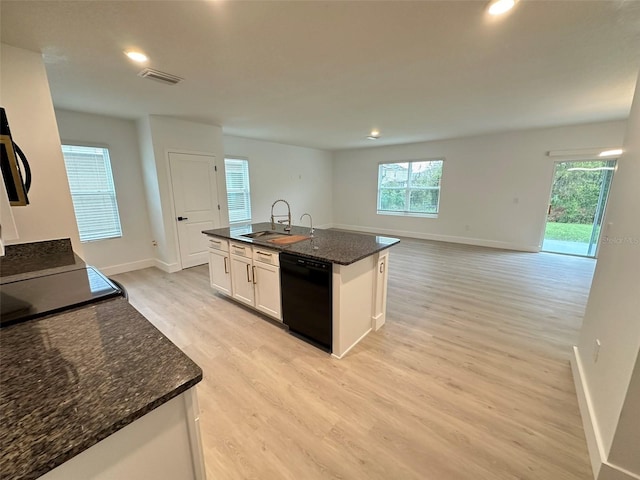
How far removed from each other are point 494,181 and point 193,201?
6.20 metres

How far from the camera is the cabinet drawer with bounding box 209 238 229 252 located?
312cm

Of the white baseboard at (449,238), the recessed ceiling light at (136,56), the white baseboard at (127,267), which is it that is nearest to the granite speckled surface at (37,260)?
the recessed ceiling light at (136,56)

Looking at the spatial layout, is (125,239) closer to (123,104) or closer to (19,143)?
(123,104)

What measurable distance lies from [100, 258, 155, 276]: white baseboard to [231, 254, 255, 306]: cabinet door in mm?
2613

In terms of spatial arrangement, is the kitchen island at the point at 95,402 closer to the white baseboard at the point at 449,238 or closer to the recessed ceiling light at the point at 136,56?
the recessed ceiling light at the point at 136,56

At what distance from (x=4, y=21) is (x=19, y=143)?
798 millimetres

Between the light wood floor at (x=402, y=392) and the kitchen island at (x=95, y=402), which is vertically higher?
A: the kitchen island at (x=95, y=402)

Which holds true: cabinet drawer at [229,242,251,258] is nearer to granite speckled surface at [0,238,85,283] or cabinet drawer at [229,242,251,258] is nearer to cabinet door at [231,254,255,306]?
cabinet door at [231,254,255,306]

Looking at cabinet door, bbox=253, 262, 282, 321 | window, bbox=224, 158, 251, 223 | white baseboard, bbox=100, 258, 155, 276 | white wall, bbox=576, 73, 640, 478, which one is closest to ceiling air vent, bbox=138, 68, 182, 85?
cabinet door, bbox=253, 262, 282, 321

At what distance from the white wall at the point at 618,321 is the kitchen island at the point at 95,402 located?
6.33 feet

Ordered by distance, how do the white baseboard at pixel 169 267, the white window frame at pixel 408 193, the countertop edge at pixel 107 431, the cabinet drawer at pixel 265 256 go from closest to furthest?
the countertop edge at pixel 107 431
the cabinet drawer at pixel 265 256
the white baseboard at pixel 169 267
the white window frame at pixel 408 193

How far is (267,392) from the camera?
76.0 inches

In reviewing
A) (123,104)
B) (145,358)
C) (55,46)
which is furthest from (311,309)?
(123,104)

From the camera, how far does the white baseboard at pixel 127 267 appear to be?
435 cm
